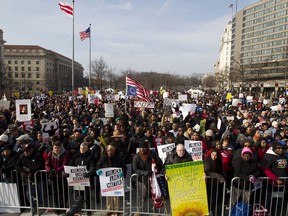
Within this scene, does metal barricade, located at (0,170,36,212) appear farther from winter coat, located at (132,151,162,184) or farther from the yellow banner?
the yellow banner

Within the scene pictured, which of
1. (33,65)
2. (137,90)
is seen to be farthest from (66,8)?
(33,65)

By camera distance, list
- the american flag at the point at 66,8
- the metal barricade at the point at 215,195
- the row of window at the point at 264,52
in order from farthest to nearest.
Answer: the row of window at the point at 264,52 < the american flag at the point at 66,8 < the metal barricade at the point at 215,195

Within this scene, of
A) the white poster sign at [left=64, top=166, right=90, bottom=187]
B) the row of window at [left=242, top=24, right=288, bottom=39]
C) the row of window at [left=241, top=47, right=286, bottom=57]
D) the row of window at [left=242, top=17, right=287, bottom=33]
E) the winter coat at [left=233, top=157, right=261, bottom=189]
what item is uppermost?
the row of window at [left=242, top=17, right=287, bottom=33]

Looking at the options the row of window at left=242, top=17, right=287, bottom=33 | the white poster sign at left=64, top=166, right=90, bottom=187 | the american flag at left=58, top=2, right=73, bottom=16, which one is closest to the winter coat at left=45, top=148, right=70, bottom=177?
the white poster sign at left=64, top=166, right=90, bottom=187

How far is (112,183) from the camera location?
5.26 metres

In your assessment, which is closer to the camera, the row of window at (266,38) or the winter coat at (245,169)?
the winter coat at (245,169)

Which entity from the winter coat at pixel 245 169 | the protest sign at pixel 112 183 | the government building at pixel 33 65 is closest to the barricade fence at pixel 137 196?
the winter coat at pixel 245 169

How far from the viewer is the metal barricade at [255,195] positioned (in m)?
5.22

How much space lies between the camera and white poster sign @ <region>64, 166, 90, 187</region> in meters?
5.29

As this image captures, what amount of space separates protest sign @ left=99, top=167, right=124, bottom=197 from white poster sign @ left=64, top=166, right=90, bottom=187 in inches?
16.7

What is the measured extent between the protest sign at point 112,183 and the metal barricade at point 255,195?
7.72 ft

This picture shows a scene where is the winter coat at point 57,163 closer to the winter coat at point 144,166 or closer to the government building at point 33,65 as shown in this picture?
the winter coat at point 144,166

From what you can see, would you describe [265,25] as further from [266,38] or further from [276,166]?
[276,166]

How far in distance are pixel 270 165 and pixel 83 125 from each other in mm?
7515
